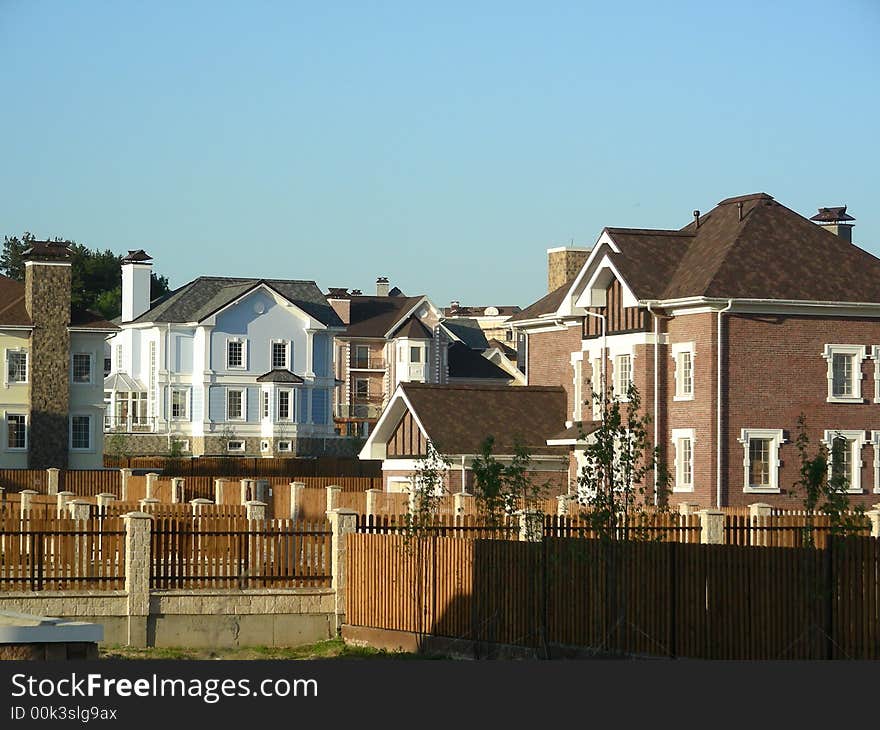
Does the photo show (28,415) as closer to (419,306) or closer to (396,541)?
(419,306)

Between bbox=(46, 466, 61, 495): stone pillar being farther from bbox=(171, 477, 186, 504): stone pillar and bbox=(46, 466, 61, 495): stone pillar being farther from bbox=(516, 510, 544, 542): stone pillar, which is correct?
bbox=(516, 510, 544, 542): stone pillar

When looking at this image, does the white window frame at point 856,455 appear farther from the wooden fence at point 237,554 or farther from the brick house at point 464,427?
the wooden fence at point 237,554

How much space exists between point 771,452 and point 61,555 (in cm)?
2488

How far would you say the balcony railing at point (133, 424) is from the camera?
9369 centimetres

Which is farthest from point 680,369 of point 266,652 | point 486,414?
point 266,652

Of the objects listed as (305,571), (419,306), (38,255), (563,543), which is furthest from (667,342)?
(419,306)

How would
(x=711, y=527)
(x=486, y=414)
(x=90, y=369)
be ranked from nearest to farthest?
(x=711, y=527)
(x=486, y=414)
(x=90, y=369)

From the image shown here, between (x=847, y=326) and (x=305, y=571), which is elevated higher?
(x=847, y=326)

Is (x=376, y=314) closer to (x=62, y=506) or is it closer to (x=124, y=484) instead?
(x=124, y=484)

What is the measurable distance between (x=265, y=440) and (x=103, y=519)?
68.0 meters

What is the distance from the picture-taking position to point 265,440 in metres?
94.4

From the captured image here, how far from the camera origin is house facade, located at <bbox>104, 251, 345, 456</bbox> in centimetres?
9338

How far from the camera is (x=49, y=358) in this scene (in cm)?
7362

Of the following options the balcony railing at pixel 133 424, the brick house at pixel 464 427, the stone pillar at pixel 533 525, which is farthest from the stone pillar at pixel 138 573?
the balcony railing at pixel 133 424
